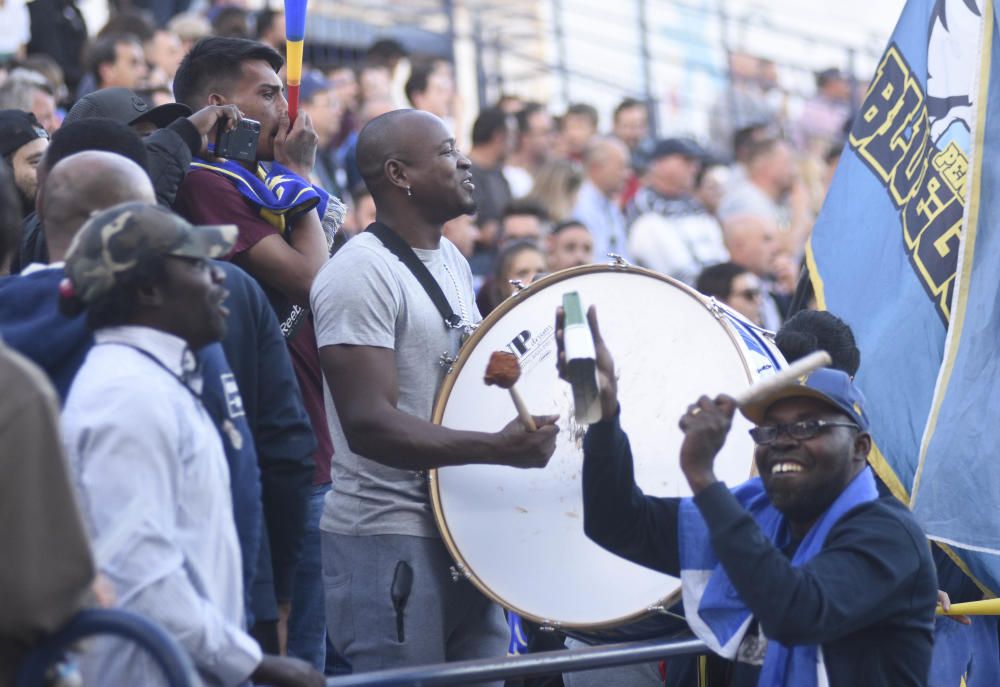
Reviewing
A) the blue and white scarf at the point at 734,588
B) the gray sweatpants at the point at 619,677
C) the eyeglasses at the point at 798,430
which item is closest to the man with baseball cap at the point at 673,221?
the gray sweatpants at the point at 619,677

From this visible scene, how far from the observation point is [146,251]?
3.44 metres

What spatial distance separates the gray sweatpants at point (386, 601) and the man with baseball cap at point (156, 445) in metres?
1.05

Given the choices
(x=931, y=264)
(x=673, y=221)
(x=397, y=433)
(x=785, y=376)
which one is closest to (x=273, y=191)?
Result: (x=397, y=433)

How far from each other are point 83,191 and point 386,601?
4.89 ft

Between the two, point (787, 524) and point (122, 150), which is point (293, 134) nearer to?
point (122, 150)

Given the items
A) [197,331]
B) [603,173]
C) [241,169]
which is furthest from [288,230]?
[603,173]

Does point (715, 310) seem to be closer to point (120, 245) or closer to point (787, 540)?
point (787, 540)

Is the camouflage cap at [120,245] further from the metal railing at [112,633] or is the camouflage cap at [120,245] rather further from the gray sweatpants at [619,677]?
the gray sweatpants at [619,677]

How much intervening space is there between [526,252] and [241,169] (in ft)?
10.3

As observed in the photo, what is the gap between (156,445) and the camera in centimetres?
329

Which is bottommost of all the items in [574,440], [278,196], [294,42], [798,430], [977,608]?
[977,608]

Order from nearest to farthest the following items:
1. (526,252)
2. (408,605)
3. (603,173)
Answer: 1. (408,605)
2. (526,252)
3. (603,173)

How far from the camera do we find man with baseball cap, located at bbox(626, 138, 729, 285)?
10.5 metres

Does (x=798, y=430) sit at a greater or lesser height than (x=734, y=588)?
greater
